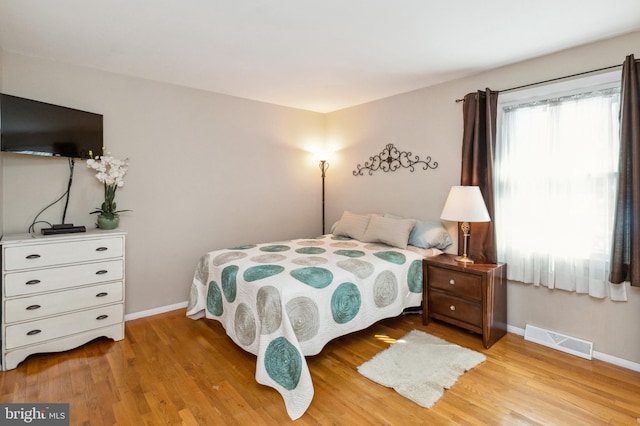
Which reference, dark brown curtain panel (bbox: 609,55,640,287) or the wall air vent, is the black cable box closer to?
the wall air vent

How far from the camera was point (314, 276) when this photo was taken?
240 cm

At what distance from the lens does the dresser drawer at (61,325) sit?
7.73ft

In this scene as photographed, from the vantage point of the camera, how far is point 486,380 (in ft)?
7.32

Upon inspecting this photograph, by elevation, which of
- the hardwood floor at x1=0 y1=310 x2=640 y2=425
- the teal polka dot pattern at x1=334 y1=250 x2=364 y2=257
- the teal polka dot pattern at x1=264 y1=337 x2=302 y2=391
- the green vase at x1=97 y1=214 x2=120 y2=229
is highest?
the green vase at x1=97 y1=214 x2=120 y2=229

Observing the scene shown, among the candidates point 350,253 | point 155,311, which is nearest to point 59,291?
point 155,311

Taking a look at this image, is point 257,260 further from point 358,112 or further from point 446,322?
point 358,112

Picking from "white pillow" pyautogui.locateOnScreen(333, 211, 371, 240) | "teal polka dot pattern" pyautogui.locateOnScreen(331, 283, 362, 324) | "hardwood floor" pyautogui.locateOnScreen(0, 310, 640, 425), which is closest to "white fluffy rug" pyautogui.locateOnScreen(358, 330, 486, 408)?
"hardwood floor" pyautogui.locateOnScreen(0, 310, 640, 425)

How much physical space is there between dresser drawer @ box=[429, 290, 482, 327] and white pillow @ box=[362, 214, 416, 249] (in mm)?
595

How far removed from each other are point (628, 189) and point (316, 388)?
2.60 meters

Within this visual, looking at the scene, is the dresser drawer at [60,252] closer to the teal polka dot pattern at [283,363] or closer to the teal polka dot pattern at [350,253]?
the teal polka dot pattern at [283,363]

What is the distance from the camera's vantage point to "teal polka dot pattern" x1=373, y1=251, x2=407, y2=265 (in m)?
2.96

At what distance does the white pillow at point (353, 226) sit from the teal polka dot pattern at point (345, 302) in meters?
1.26

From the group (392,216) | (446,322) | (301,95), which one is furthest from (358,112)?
(446,322)

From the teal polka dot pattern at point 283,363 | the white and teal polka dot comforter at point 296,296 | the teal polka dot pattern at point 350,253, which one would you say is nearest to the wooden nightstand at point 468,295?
the white and teal polka dot comforter at point 296,296
